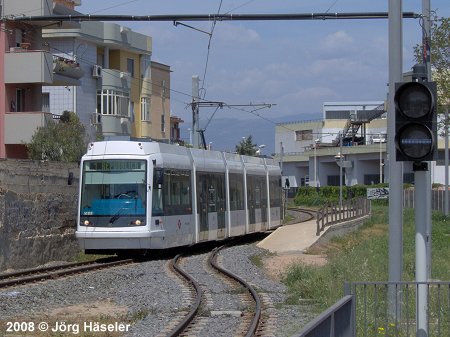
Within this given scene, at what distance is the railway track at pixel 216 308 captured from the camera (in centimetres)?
1341

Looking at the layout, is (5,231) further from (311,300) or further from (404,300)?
(404,300)

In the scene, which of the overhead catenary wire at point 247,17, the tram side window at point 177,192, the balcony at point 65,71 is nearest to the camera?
the overhead catenary wire at point 247,17

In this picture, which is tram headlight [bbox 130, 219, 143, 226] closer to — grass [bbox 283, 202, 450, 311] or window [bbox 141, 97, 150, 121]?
grass [bbox 283, 202, 450, 311]

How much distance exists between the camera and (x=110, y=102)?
58.6 metres

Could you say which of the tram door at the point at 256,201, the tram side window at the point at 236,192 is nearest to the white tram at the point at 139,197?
the tram side window at the point at 236,192

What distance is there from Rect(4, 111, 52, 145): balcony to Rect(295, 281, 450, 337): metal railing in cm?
3264

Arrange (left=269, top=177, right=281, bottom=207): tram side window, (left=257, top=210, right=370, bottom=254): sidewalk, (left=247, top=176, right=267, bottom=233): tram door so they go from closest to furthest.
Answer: (left=257, top=210, right=370, bottom=254): sidewalk
(left=247, top=176, right=267, bottom=233): tram door
(left=269, top=177, right=281, bottom=207): tram side window

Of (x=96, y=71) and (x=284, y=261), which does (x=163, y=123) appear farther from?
(x=284, y=261)

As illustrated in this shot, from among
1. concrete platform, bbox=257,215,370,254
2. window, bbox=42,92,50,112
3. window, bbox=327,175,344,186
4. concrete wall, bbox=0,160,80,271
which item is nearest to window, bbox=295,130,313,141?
window, bbox=327,175,344,186

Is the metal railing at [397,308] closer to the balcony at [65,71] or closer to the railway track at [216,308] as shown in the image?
the railway track at [216,308]

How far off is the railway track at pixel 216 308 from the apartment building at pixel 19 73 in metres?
21.2

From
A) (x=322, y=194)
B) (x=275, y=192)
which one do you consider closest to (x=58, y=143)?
(x=275, y=192)

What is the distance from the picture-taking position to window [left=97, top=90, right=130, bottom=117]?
58.2 meters

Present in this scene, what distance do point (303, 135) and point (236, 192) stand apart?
282 feet
